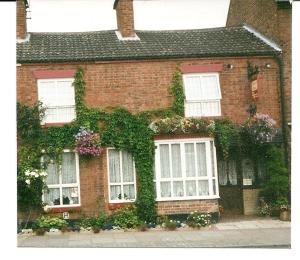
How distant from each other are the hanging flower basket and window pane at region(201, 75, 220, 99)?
411 centimetres

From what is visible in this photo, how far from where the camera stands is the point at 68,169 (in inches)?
626

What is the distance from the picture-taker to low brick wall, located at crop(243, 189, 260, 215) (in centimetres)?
1678

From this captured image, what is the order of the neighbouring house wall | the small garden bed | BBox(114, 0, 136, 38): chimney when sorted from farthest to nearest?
BBox(114, 0, 136, 38): chimney
the neighbouring house wall
the small garden bed

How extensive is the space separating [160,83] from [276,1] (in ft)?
17.3

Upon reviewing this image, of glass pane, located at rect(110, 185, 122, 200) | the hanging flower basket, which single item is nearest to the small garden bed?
glass pane, located at rect(110, 185, 122, 200)

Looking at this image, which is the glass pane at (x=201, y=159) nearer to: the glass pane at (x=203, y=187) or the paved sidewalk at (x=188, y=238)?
the glass pane at (x=203, y=187)

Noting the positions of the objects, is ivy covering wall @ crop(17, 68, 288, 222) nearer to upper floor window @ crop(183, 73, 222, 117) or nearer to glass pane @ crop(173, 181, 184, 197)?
upper floor window @ crop(183, 73, 222, 117)

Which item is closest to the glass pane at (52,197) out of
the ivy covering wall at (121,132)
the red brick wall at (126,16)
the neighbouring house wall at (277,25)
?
the ivy covering wall at (121,132)

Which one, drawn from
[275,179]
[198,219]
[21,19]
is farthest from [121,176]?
[21,19]

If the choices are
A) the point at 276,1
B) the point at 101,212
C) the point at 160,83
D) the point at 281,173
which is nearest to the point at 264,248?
the point at 281,173

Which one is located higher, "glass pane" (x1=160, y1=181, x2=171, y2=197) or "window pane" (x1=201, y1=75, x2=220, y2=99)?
"window pane" (x1=201, y1=75, x2=220, y2=99)

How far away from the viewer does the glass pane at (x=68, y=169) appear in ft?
52.1

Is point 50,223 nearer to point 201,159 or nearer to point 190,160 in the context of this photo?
point 190,160

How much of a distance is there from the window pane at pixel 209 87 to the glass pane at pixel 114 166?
3682 mm
